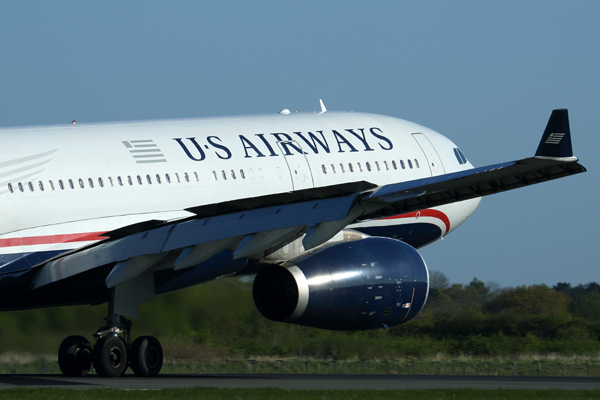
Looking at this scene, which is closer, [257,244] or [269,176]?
[257,244]

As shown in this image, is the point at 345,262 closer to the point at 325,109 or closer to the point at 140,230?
the point at 140,230

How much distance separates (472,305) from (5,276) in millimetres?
23025

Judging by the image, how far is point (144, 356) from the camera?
2338 centimetres

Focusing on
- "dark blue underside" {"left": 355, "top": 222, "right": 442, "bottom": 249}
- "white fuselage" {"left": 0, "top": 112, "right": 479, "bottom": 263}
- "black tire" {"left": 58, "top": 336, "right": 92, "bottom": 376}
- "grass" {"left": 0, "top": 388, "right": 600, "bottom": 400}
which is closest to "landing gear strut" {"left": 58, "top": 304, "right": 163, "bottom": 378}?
"black tire" {"left": 58, "top": 336, "right": 92, "bottom": 376}

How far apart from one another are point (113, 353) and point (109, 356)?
15 cm

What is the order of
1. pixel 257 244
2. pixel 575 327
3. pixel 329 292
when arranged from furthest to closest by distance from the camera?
pixel 575 327 < pixel 329 292 < pixel 257 244

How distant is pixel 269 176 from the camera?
2583cm

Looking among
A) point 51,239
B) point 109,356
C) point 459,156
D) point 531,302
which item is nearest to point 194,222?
point 51,239

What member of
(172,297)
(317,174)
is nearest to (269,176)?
(317,174)

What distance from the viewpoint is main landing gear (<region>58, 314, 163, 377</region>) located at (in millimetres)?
22469

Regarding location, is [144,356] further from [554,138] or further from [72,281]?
[554,138]

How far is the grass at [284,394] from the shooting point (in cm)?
1812

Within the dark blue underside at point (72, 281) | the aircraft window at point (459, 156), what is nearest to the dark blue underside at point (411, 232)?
the aircraft window at point (459, 156)

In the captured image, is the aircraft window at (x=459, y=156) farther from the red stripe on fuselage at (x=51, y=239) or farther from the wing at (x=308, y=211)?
the red stripe on fuselage at (x=51, y=239)
